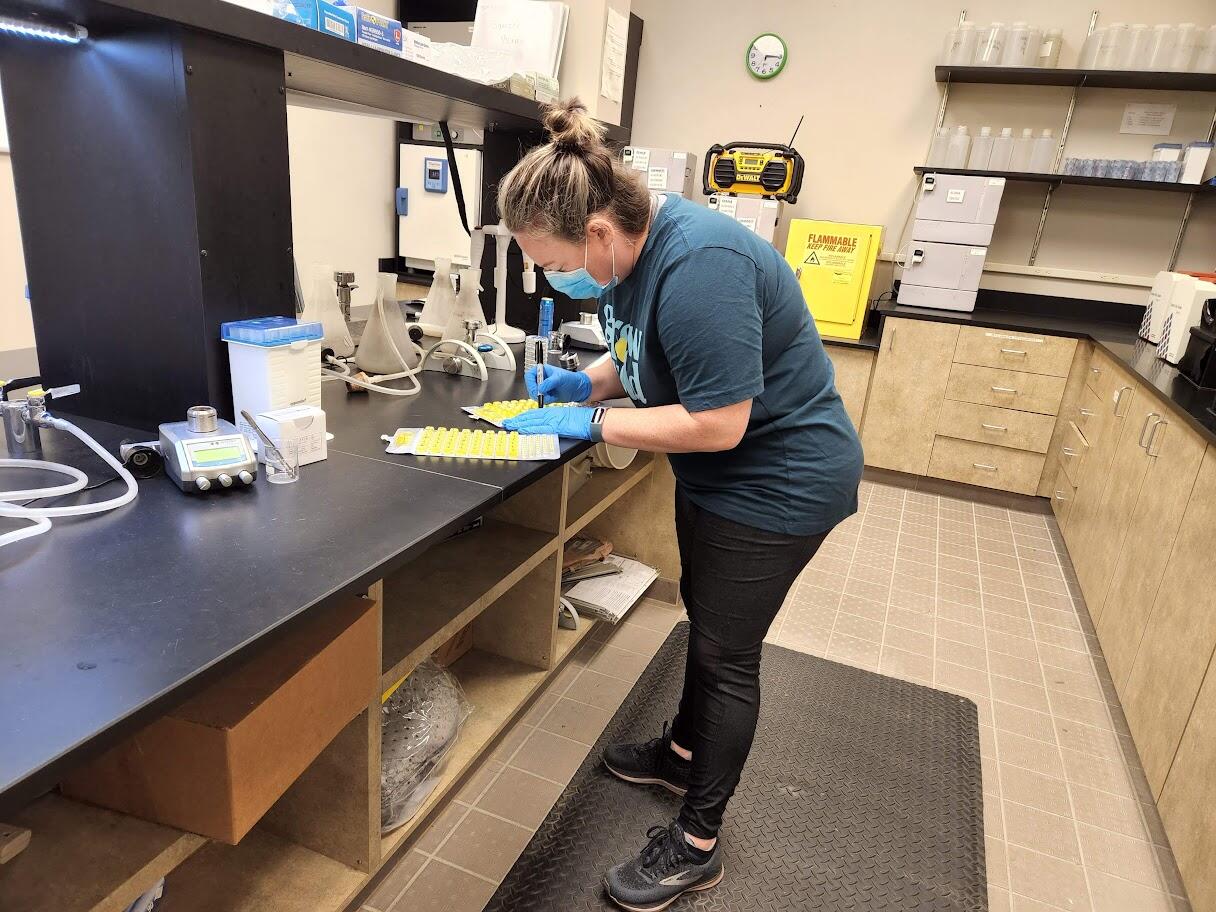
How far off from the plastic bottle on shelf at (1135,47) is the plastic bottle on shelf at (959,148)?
2.23ft

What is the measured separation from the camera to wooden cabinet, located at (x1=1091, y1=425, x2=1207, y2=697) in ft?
6.56

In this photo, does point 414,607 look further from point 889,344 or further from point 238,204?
point 889,344

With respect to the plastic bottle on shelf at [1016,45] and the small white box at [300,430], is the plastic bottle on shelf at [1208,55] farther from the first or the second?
the small white box at [300,430]

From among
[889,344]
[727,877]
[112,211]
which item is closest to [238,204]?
[112,211]

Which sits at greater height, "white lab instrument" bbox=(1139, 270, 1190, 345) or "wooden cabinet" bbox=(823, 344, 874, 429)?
"white lab instrument" bbox=(1139, 270, 1190, 345)

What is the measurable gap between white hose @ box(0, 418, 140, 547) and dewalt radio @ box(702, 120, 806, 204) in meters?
3.32

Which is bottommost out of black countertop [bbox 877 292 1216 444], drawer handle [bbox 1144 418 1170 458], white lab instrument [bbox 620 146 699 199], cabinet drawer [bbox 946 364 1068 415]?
cabinet drawer [bbox 946 364 1068 415]

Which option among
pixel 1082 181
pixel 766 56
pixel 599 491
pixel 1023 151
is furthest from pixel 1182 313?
pixel 766 56

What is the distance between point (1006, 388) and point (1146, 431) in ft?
4.14

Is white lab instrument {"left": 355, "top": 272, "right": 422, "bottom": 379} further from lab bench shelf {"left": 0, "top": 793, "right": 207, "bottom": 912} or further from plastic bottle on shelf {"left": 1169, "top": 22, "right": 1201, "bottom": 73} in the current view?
plastic bottle on shelf {"left": 1169, "top": 22, "right": 1201, "bottom": 73}

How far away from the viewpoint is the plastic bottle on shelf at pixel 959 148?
12.6 ft

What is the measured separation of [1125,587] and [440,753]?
206 centimetres

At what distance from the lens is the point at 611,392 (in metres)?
1.75

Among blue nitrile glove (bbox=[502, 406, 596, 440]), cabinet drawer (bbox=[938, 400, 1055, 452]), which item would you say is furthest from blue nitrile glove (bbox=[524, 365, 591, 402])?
cabinet drawer (bbox=[938, 400, 1055, 452])
